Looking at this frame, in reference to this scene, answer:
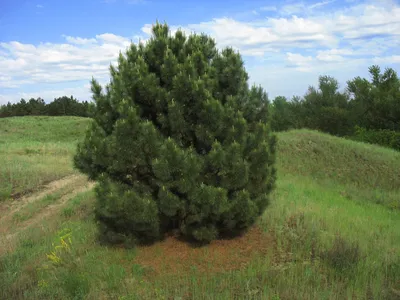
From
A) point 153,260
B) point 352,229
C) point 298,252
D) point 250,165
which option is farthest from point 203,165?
point 352,229

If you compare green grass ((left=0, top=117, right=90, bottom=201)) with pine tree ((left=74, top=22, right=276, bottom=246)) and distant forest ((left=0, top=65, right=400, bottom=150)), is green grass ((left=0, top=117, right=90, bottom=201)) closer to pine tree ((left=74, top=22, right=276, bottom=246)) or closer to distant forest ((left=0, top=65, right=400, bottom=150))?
pine tree ((left=74, top=22, right=276, bottom=246))

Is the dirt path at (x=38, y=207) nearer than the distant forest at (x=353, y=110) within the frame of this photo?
Yes

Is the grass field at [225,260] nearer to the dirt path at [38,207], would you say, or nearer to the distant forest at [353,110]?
the dirt path at [38,207]

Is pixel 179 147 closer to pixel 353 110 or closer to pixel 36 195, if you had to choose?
pixel 36 195

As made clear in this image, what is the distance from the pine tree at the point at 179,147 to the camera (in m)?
5.99

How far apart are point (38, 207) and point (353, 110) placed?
2588 centimetres

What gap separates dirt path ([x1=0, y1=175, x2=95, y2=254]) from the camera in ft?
31.8

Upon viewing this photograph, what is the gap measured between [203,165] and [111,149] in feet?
4.95

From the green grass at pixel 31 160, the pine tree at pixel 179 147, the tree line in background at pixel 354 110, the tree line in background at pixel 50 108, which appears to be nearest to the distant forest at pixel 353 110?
the tree line in background at pixel 354 110

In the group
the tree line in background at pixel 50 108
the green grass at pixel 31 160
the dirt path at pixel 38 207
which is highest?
the tree line in background at pixel 50 108

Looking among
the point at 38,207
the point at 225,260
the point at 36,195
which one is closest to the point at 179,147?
the point at 225,260

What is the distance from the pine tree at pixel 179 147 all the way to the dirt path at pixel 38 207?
3389 mm

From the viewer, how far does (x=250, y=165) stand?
6539 mm

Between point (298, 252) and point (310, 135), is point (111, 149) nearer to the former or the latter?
point (298, 252)
